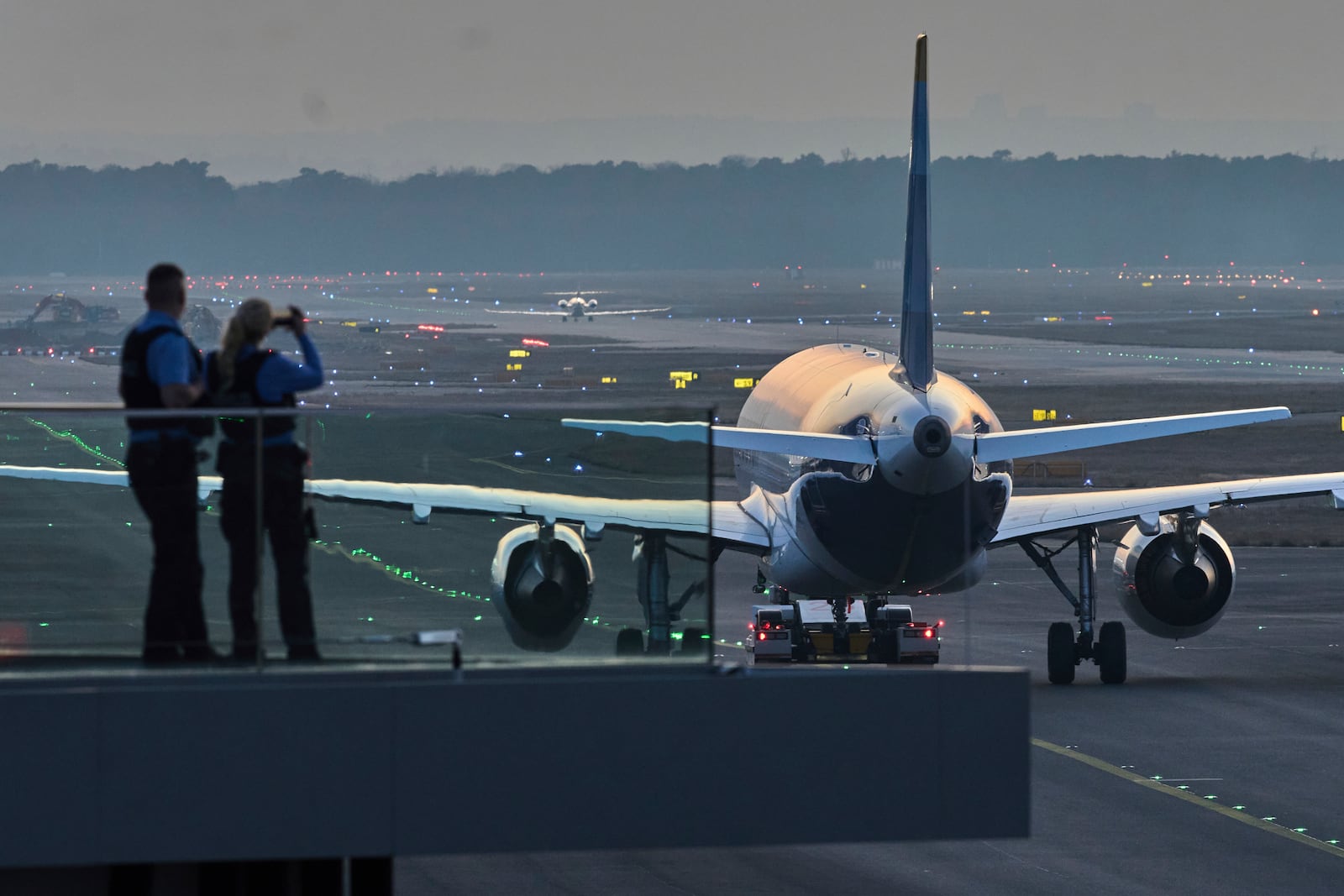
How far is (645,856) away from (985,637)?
56.4ft

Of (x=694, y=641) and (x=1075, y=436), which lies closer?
(x=694, y=641)

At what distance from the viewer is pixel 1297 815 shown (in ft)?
82.7

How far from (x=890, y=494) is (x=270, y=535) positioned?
2123 centimetres

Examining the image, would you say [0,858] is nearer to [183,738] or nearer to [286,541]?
[183,738]

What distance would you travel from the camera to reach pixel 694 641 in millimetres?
12805

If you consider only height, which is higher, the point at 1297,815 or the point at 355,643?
the point at 355,643

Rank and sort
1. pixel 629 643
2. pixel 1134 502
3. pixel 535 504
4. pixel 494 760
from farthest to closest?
pixel 1134 502 < pixel 535 504 < pixel 629 643 < pixel 494 760

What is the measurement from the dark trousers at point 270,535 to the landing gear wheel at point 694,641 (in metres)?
2.40

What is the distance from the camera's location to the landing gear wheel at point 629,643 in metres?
12.8

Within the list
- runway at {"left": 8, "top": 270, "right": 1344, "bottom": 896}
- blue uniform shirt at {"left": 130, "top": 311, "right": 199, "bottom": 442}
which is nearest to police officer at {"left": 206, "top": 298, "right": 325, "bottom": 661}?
runway at {"left": 8, "top": 270, "right": 1344, "bottom": 896}

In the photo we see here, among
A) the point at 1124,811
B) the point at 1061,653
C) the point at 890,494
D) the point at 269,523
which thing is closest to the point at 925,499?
the point at 890,494

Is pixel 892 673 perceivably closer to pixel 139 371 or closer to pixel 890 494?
pixel 139 371

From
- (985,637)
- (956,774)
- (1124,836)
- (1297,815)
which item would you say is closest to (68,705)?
(956,774)

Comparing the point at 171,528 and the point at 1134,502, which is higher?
the point at 171,528
